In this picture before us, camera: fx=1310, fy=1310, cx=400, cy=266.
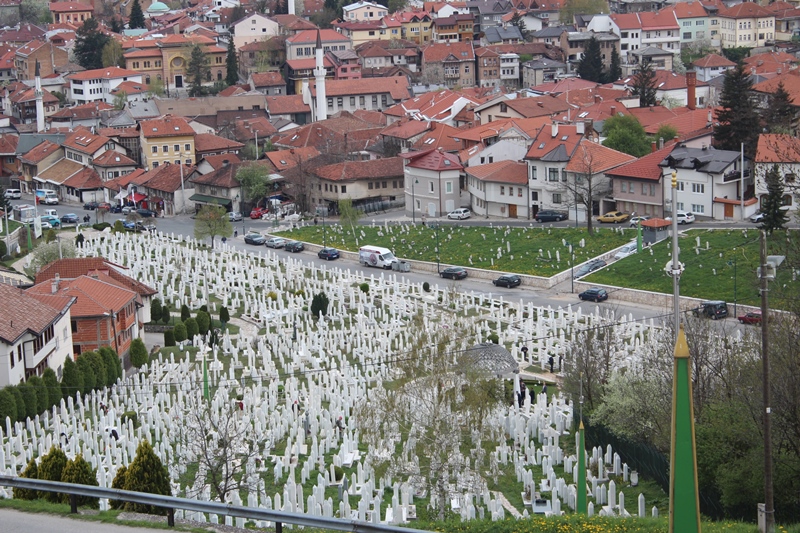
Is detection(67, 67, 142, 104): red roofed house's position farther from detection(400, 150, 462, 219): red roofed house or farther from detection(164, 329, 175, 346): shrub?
detection(164, 329, 175, 346): shrub

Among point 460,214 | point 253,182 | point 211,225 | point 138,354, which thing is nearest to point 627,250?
point 460,214

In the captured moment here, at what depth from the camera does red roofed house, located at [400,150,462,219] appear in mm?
61875

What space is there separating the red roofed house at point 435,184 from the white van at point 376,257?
33.4 ft

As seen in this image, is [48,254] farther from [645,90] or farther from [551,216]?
[645,90]

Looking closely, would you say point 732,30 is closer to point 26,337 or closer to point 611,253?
point 611,253

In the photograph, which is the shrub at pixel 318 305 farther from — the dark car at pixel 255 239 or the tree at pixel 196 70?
the tree at pixel 196 70

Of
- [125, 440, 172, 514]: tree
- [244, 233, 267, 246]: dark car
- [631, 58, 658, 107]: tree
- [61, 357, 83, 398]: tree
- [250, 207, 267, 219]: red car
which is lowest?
[250, 207, 267, 219]: red car

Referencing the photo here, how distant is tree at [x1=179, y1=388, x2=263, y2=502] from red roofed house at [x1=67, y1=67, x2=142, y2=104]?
7632cm

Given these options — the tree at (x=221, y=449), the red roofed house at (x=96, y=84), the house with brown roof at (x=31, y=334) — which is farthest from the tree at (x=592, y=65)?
the tree at (x=221, y=449)

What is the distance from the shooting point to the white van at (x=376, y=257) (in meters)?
50.7

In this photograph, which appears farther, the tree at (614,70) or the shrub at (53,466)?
the tree at (614,70)

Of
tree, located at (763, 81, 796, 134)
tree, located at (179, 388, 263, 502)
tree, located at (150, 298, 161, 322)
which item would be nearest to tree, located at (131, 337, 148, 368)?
tree, located at (150, 298, 161, 322)

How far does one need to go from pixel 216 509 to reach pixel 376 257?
37.9 metres

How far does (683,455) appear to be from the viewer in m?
10.8
